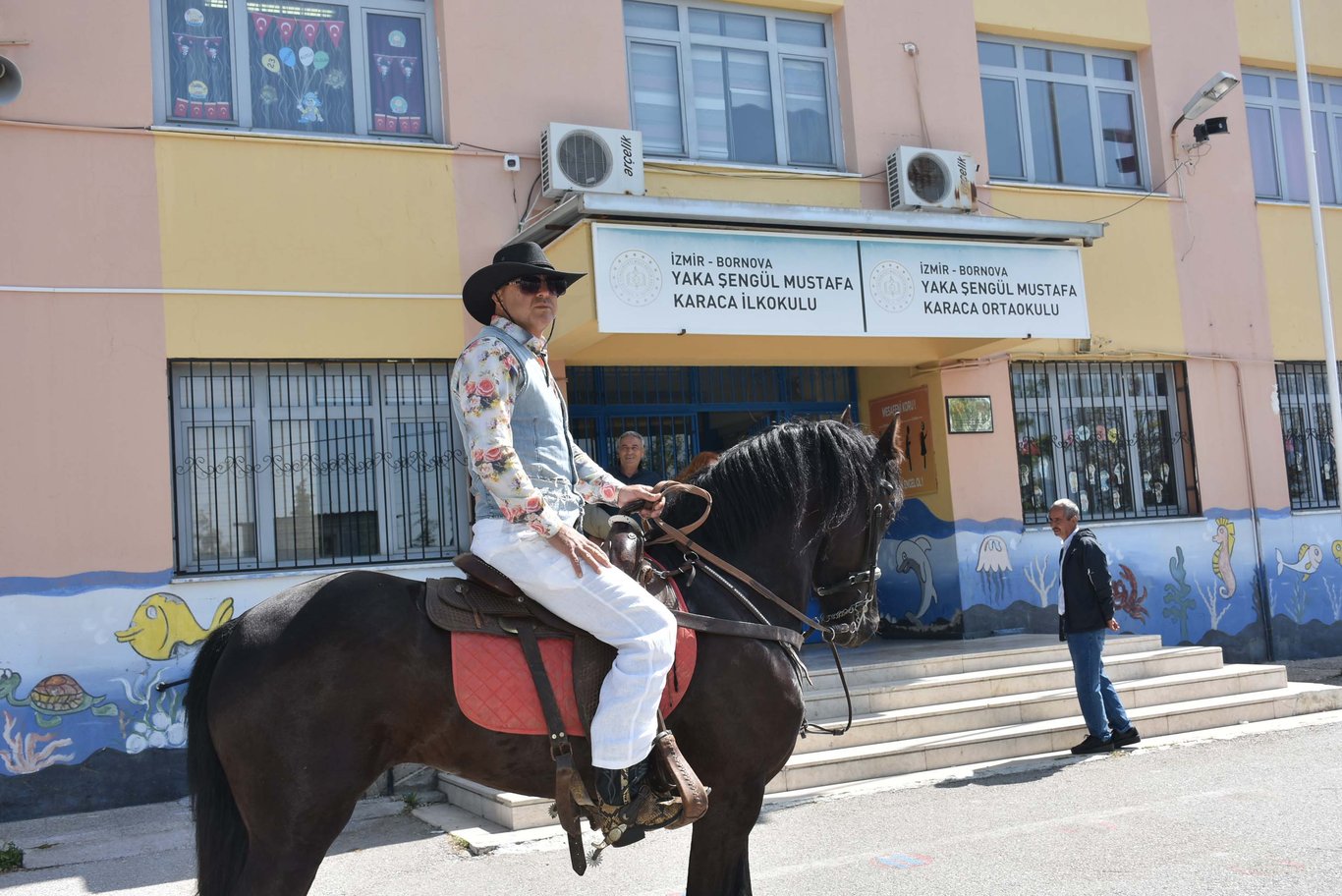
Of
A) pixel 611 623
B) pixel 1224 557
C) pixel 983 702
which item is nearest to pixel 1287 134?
pixel 1224 557

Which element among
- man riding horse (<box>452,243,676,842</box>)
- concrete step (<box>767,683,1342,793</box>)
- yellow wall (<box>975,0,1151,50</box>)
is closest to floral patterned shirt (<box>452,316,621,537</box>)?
man riding horse (<box>452,243,676,842</box>)

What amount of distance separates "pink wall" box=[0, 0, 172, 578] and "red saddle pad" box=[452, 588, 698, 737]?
18.7ft

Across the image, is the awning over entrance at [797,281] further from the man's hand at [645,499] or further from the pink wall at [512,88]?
the man's hand at [645,499]

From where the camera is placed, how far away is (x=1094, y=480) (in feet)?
40.5

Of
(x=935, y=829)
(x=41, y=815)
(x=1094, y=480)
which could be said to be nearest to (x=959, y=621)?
(x=1094, y=480)

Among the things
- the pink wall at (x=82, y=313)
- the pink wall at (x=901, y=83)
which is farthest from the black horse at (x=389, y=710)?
the pink wall at (x=901, y=83)

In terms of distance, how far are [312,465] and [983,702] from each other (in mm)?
5960

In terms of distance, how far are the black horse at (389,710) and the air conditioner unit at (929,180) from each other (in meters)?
7.36

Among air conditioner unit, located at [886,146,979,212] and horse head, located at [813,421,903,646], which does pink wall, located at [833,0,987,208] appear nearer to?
air conditioner unit, located at [886,146,979,212]

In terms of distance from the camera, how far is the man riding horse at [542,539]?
12.2 feet

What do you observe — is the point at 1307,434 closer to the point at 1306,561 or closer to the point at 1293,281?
the point at 1306,561

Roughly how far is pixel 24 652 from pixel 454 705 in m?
5.86

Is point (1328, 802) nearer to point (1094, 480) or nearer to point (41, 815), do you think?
point (1094, 480)

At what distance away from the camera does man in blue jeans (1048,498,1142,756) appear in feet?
28.2
